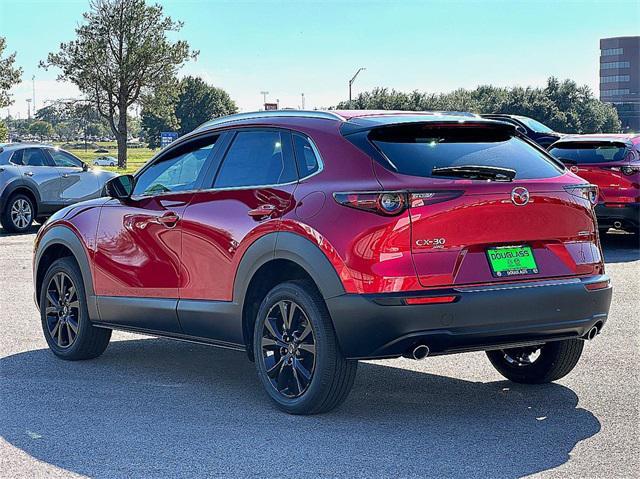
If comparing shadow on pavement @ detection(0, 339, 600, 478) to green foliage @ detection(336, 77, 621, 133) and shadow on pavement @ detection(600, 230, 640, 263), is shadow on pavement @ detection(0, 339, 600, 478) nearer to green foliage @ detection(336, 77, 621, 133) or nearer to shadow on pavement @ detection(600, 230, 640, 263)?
shadow on pavement @ detection(600, 230, 640, 263)

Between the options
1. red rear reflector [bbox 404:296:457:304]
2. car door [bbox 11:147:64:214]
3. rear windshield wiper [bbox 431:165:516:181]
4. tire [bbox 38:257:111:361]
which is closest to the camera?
red rear reflector [bbox 404:296:457:304]

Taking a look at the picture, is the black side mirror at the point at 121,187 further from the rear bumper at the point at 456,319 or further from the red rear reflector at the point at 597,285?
the red rear reflector at the point at 597,285

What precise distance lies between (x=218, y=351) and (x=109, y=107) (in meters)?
67.4

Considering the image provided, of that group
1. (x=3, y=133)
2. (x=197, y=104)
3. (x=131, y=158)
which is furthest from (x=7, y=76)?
(x=197, y=104)

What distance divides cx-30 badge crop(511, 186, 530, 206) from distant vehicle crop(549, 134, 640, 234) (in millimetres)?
10235

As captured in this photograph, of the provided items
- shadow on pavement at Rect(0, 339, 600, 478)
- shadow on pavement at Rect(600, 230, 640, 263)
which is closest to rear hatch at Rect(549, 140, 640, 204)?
shadow on pavement at Rect(600, 230, 640, 263)

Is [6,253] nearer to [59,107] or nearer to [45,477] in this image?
[45,477]

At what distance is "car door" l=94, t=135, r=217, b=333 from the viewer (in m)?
6.99

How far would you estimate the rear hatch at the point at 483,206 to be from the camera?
18.5 feet

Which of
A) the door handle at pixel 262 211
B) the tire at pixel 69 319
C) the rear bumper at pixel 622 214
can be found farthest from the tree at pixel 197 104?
the door handle at pixel 262 211

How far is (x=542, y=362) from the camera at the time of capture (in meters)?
6.87

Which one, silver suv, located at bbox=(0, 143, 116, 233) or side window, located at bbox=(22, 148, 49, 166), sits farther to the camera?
side window, located at bbox=(22, 148, 49, 166)

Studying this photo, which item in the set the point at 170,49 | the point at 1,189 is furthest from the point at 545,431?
the point at 170,49

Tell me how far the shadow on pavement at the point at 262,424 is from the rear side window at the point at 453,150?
1434 millimetres
